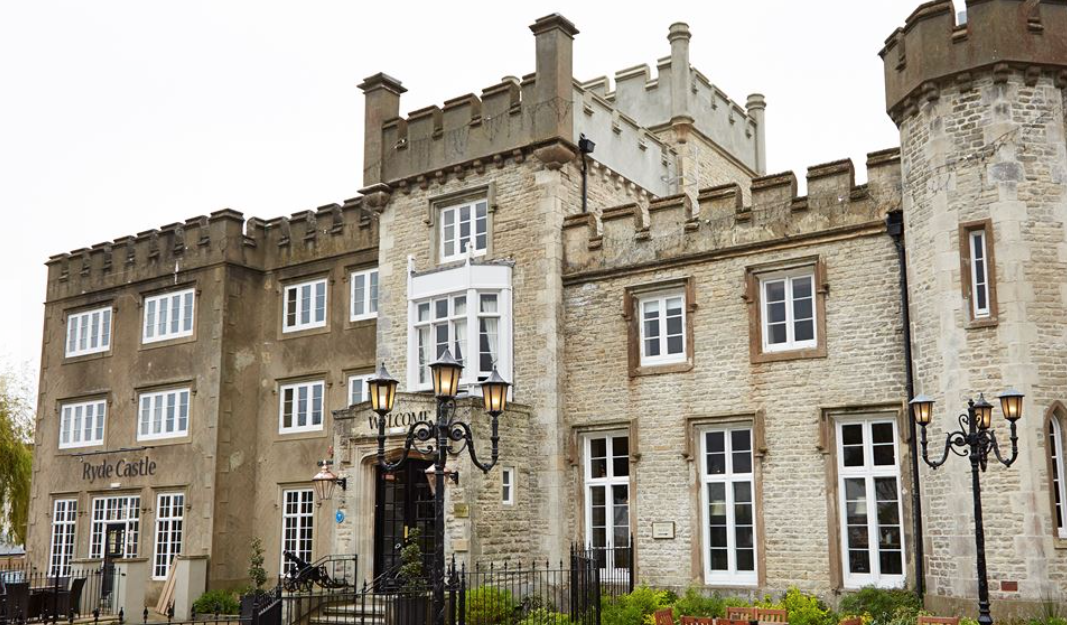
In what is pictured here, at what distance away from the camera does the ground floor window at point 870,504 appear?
56.4ft

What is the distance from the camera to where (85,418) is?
30234mm

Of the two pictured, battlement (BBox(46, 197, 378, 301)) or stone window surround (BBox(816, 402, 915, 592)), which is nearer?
stone window surround (BBox(816, 402, 915, 592))

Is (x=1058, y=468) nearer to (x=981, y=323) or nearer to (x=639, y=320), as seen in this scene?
(x=981, y=323)

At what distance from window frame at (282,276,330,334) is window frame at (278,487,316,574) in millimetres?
4088

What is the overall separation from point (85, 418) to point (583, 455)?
54.7 feet

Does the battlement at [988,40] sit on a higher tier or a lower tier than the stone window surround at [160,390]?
higher

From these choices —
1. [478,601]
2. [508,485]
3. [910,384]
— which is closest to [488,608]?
[478,601]

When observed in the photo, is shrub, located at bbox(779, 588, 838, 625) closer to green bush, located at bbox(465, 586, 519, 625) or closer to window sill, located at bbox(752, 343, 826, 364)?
window sill, located at bbox(752, 343, 826, 364)

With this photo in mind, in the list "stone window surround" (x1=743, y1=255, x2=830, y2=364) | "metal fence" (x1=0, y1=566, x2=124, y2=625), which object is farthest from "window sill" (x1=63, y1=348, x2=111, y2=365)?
"stone window surround" (x1=743, y1=255, x2=830, y2=364)

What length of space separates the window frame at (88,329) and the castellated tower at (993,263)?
22.3 m

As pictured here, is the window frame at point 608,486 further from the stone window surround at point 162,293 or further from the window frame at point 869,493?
the stone window surround at point 162,293

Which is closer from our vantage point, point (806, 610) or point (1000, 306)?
point (1000, 306)

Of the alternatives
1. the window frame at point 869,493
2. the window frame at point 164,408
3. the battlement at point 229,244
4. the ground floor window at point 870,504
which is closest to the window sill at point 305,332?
the battlement at point 229,244

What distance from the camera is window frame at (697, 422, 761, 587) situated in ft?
60.5
